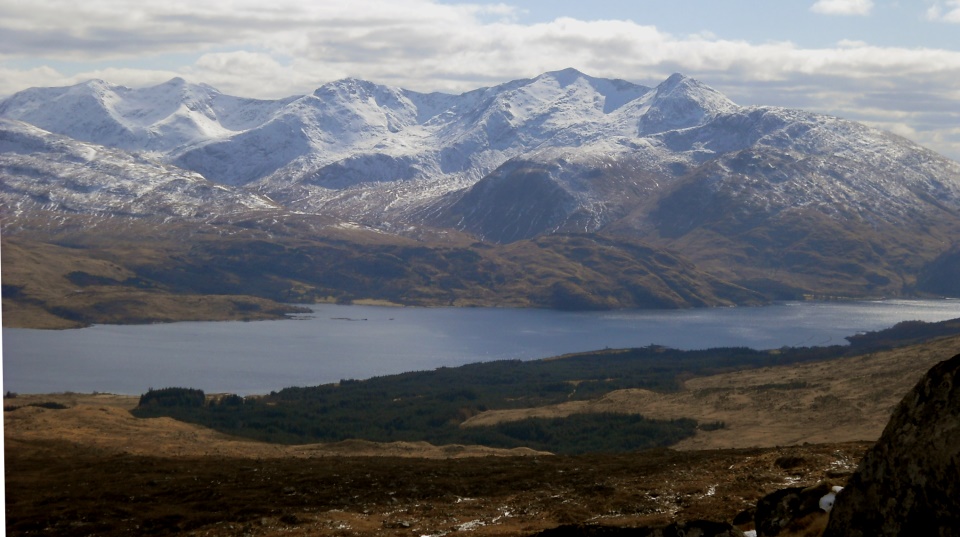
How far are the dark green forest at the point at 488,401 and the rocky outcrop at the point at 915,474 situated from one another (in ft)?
240

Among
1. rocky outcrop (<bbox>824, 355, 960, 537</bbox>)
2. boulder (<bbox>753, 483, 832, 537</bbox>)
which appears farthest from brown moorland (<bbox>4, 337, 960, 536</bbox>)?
rocky outcrop (<bbox>824, 355, 960, 537</bbox>)

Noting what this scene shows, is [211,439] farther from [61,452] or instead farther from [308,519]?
[308,519]

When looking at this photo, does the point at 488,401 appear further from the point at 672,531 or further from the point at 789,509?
the point at 672,531

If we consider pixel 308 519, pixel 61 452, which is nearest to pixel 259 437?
pixel 61 452

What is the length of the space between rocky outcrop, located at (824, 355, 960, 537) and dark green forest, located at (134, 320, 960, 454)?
73064 millimetres

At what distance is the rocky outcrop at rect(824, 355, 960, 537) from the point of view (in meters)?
14.2

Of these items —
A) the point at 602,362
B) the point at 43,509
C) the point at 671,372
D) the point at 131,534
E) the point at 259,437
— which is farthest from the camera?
the point at 602,362

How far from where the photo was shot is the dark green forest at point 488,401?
9806cm

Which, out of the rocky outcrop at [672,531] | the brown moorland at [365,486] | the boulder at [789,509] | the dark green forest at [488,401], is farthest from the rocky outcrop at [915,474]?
the dark green forest at [488,401]

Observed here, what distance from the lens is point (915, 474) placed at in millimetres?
14711

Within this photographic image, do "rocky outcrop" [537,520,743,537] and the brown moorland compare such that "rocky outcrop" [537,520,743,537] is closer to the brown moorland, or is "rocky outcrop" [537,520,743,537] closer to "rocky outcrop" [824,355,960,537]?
"rocky outcrop" [824,355,960,537]

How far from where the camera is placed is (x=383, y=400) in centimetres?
13375

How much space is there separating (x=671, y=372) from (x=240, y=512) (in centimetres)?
12407

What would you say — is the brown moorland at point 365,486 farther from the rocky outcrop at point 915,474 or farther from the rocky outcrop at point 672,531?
the rocky outcrop at point 915,474
